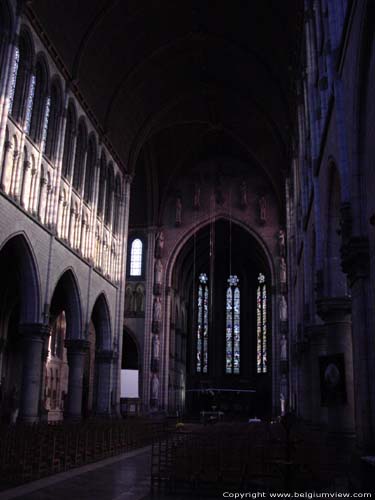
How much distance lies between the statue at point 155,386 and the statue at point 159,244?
30.8 ft

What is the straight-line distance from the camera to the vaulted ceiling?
86.9ft

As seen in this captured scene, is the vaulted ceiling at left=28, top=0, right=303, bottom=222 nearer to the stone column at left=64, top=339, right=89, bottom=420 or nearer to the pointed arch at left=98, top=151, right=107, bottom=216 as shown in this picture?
the pointed arch at left=98, top=151, right=107, bottom=216

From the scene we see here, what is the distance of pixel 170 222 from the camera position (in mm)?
46625

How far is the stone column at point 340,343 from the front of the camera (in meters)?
14.9

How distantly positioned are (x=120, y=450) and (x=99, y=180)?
658 inches

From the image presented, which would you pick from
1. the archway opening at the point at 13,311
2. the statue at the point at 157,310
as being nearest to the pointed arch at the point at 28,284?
the archway opening at the point at 13,311

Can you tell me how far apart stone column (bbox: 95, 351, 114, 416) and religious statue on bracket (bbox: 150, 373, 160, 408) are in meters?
10.7

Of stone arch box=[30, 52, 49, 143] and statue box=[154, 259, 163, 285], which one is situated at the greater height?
stone arch box=[30, 52, 49, 143]

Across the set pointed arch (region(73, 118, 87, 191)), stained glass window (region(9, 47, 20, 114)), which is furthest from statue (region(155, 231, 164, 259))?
stained glass window (region(9, 47, 20, 114))

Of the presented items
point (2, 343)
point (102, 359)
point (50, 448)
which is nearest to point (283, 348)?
point (102, 359)

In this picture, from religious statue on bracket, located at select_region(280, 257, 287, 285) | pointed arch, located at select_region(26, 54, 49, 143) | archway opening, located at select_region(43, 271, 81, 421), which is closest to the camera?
pointed arch, located at select_region(26, 54, 49, 143)

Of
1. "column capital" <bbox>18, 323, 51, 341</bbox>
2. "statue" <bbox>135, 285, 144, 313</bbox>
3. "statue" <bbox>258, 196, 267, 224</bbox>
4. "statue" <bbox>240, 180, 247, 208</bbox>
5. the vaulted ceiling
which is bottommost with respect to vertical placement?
"column capital" <bbox>18, 323, 51, 341</bbox>

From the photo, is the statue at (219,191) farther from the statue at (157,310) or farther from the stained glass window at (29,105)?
the stained glass window at (29,105)

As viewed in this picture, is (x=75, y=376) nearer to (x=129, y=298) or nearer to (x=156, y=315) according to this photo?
(x=156, y=315)
